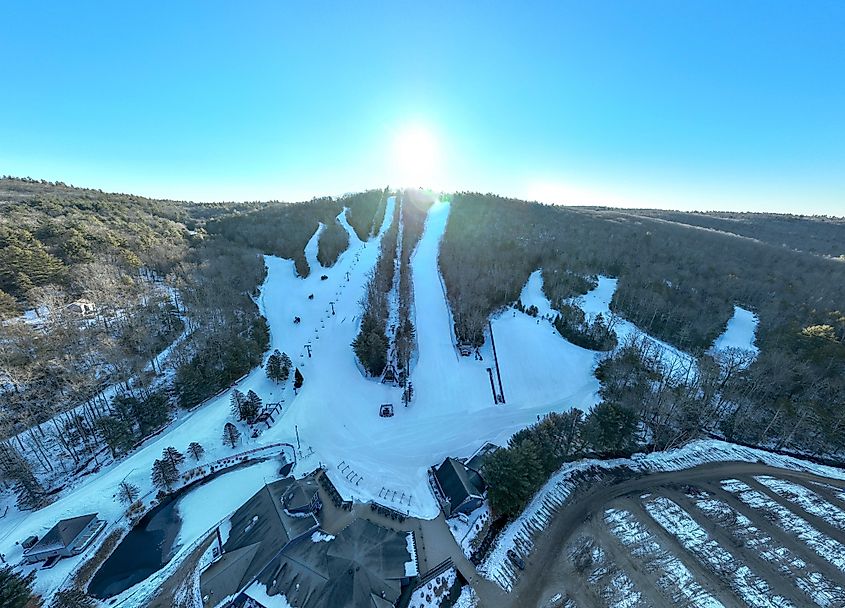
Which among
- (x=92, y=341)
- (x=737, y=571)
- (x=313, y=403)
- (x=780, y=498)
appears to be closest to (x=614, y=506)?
(x=737, y=571)

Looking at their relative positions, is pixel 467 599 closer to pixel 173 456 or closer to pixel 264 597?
pixel 264 597

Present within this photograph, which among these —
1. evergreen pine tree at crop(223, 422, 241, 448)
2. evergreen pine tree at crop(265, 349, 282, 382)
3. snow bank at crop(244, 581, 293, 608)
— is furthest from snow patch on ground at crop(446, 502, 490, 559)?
evergreen pine tree at crop(265, 349, 282, 382)

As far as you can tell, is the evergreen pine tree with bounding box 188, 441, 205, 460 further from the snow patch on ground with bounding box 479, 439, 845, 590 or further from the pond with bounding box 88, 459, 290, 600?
the snow patch on ground with bounding box 479, 439, 845, 590

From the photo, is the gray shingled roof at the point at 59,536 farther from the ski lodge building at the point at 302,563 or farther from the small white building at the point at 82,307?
the small white building at the point at 82,307

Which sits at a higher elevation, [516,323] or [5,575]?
[516,323]

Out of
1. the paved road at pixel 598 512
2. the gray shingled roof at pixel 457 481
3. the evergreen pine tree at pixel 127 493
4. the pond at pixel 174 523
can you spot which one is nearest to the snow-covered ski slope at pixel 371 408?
the pond at pixel 174 523

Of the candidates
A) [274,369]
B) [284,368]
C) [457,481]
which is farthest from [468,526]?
[274,369]

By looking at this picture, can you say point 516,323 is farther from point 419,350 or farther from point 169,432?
point 169,432

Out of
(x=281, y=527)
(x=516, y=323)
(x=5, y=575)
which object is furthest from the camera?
(x=516, y=323)

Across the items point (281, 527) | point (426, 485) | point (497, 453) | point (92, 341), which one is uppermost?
point (92, 341)
